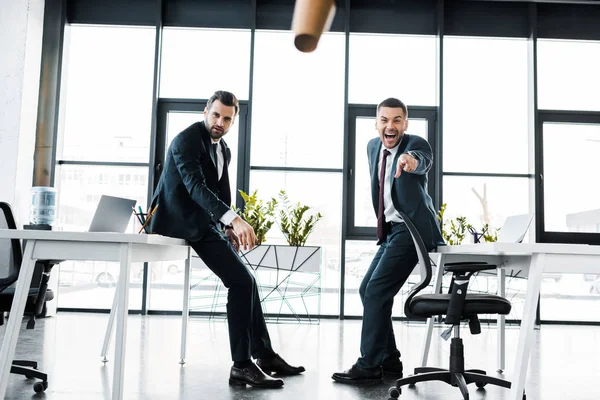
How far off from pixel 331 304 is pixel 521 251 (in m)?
3.85

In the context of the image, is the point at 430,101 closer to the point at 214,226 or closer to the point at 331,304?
the point at 331,304

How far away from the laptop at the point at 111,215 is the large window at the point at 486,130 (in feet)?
12.9

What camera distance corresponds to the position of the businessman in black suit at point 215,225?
266cm

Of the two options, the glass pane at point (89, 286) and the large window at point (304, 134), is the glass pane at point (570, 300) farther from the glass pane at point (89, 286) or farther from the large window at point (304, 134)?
the glass pane at point (89, 286)

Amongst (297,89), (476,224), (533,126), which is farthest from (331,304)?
(533,126)

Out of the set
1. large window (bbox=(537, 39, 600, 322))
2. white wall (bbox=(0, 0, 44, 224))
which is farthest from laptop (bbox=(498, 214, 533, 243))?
white wall (bbox=(0, 0, 44, 224))

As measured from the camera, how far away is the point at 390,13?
607cm

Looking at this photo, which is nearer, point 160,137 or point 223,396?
point 223,396

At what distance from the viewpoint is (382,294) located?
284cm

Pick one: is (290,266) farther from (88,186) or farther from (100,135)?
(100,135)

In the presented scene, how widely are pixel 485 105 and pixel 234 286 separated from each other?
169 inches

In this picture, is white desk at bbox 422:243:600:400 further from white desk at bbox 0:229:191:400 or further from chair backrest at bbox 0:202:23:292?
chair backrest at bbox 0:202:23:292

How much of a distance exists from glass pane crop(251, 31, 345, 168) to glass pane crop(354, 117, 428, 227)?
0.20 m

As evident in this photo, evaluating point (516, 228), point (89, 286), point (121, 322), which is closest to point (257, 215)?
point (89, 286)
